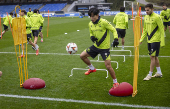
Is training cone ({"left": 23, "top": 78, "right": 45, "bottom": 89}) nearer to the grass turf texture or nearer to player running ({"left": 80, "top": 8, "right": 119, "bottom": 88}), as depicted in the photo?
the grass turf texture

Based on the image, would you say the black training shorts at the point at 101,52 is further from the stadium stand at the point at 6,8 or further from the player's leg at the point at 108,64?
the stadium stand at the point at 6,8

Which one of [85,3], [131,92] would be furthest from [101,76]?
[85,3]

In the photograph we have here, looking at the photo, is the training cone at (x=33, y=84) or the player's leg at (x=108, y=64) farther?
the training cone at (x=33, y=84)

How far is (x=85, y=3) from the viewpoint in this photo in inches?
2783

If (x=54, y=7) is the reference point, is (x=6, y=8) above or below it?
above

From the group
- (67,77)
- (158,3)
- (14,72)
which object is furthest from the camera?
(158,3)

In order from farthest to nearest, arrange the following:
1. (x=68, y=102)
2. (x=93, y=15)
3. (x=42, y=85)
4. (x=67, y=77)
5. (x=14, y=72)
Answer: (x=14, y=72) < (x=67, y=77) < (x=42, y=85) < (x=93, y=15) < (x=68, y=102)

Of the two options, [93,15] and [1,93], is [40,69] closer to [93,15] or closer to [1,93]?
[1,93]

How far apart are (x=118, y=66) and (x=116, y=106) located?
4078mm

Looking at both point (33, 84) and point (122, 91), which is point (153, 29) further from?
point (33, 84)

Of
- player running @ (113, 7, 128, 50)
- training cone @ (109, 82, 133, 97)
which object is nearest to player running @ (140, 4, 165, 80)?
training cone @ (109, 82, 133, 97)

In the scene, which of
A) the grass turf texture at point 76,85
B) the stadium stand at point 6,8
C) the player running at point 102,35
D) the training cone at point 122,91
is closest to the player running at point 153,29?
the grass turf texture at point 76,85

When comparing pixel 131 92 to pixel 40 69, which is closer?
pixel 131 92

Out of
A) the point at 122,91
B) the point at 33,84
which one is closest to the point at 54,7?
the point at 33,84
